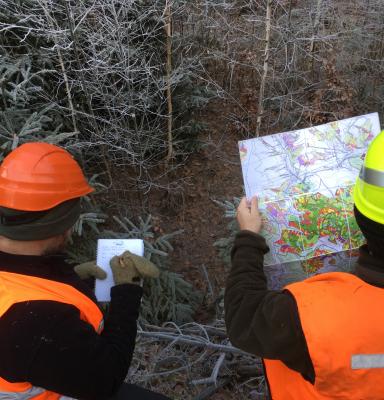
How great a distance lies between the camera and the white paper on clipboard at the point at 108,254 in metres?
2.23

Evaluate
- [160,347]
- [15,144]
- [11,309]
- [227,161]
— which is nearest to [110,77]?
[15,144]

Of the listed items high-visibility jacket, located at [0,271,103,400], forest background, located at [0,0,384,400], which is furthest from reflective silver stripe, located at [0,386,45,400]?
forest background, located at [0,0,384,400]

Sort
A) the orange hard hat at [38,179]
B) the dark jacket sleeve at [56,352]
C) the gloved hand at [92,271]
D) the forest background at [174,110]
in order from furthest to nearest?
the forest background at [174,110] < the gloved hand at [92,271] < the orange hard hat at [38,179] < the dark jacket sleeve at [56,352]

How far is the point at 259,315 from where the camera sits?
1396 millimetres

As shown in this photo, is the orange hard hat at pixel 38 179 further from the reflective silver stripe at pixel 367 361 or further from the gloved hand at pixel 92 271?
the reflective silver stripe at pixel 367 361

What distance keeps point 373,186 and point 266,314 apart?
57 centimetres

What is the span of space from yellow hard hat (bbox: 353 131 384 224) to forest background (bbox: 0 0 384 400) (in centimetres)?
215

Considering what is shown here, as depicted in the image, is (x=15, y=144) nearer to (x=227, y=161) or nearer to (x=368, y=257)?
(x=368, y=257)

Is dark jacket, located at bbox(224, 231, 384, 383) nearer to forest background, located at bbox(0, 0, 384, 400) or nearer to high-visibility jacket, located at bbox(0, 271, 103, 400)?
high-visibility jacket, located at bbox(0, 271, 103, 400)

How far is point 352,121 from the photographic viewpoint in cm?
219

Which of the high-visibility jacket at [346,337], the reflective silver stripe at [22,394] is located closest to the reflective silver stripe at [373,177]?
the high-visibility jacket at [346,337]

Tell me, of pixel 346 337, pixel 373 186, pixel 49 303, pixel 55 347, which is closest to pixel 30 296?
pixel 49 303

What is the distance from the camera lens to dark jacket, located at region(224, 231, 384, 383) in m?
1.30

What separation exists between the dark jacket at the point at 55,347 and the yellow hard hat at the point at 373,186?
3.66ft
